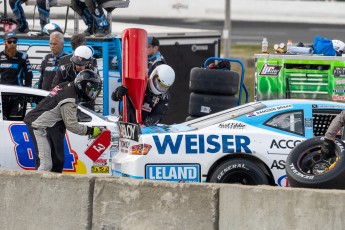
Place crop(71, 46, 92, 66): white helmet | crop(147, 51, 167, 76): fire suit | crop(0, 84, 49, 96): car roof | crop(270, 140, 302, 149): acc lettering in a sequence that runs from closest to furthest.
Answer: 1. crop(270, 140, 302, 149): acc lettering
2. crop(71, 46, 92, 66): white helmet
3. crop(0, 84, 49, 96): car roof
4. crop(147, 51, 167, 76): fire suit

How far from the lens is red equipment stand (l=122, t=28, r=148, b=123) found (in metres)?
12.5

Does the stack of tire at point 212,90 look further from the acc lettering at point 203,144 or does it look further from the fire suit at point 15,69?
the acc lettering at point 203,144

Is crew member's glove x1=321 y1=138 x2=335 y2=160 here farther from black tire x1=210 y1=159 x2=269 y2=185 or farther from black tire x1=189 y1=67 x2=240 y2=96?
black tire x1=189 y1=67 x2=240 y2=96

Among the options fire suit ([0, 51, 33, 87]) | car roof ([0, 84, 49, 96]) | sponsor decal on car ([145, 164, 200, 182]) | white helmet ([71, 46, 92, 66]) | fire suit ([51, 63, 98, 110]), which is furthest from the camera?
fire suit ([0, 51, 33, 87])

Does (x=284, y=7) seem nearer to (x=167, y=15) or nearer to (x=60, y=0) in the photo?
(x=167, y=15)

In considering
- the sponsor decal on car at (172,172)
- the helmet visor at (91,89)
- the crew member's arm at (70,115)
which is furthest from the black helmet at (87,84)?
the sponsor decal on car at (172,172)

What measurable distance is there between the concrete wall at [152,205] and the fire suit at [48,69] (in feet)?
18.6

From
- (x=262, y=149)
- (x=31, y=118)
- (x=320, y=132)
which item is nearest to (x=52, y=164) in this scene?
(x=31, y=118)

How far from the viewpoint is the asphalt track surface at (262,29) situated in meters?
31.9

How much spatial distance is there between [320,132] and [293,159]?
84.4 inches

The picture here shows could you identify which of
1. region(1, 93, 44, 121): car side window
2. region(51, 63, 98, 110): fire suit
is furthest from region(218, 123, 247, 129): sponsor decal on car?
region(51, 63, 98, 110): fire suit

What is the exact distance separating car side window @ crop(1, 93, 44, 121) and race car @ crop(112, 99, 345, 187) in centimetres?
170

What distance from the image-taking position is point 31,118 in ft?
35.8

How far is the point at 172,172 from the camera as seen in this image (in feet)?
34.8
